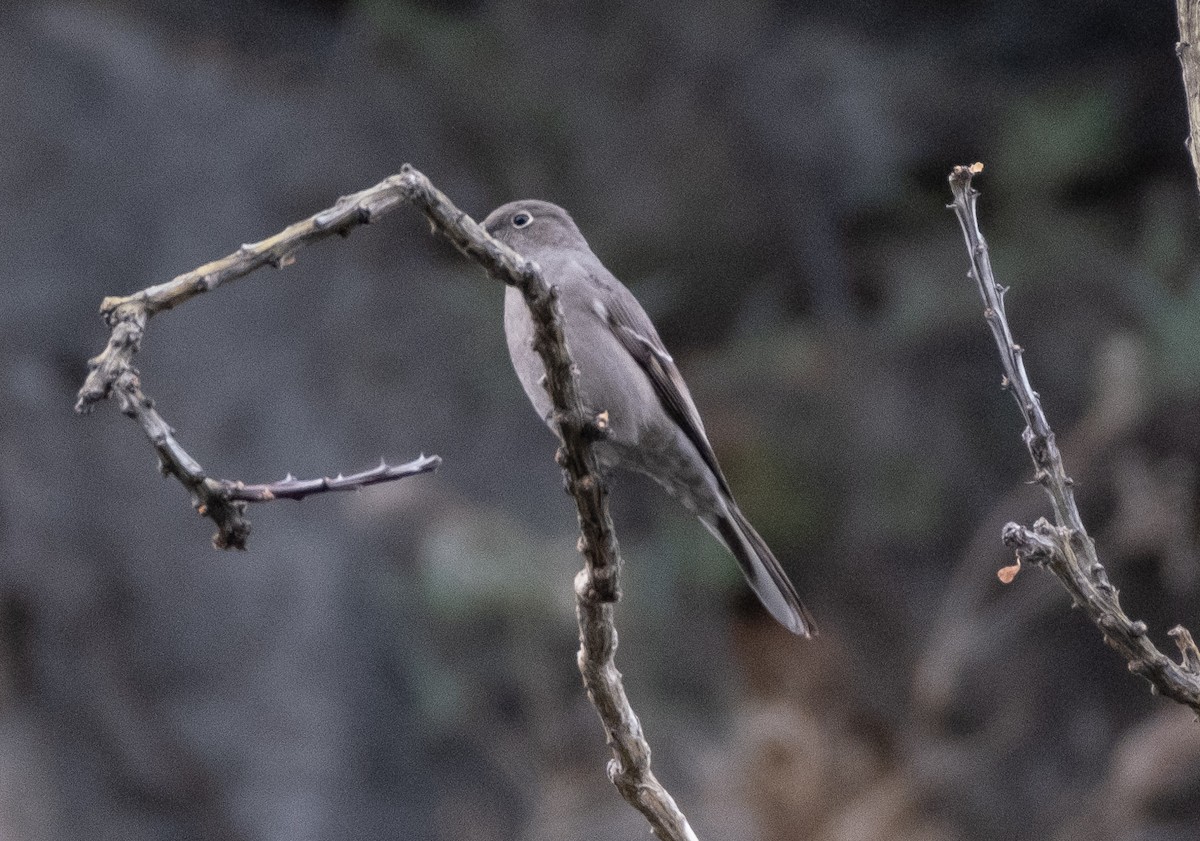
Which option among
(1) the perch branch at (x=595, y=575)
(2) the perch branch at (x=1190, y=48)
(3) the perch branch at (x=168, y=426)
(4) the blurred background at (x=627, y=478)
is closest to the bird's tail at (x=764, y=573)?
(1) the perch branch at (x=595, y=575)

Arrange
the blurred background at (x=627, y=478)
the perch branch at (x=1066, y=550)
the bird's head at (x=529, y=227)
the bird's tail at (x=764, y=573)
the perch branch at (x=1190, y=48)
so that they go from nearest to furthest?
1. the perch branch at (x=1066, y=550)
2. the perch branch at (x=1190, y=48)
3. the bird's tail at (x=764, y=573)
4. the bird's head at (x=529, y=227)
5. the blurred background at (x=627, y=478)

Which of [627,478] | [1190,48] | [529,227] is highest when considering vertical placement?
[627,478]

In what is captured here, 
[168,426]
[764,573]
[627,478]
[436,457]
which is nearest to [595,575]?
[436,457]

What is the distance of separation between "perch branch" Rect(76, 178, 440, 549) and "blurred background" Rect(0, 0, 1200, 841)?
12.0 feet

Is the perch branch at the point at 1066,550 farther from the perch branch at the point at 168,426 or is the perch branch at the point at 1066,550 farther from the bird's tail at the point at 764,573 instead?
the bird's tail at the point at 764,573

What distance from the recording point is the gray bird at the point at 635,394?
2672 mm

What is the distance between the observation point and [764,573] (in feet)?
8.86

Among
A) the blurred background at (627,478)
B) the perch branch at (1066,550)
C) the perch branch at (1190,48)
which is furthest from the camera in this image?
the blurred background at (627,478)

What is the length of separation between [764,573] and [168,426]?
5.42 feet

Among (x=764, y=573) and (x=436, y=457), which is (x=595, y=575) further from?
(x=764, y=573)

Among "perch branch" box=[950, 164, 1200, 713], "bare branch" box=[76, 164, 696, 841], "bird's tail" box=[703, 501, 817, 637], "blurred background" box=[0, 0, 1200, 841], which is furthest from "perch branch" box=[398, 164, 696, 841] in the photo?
"blurred background" box=[0, 0, 1200, 841]

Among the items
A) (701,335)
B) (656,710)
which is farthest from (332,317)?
(656,710)

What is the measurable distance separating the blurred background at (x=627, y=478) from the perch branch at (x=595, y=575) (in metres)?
3.04

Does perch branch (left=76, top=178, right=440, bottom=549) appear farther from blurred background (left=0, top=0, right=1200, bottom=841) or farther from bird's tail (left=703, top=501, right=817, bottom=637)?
blurred background (left=0, top=0, right=1200, bottom=841)
